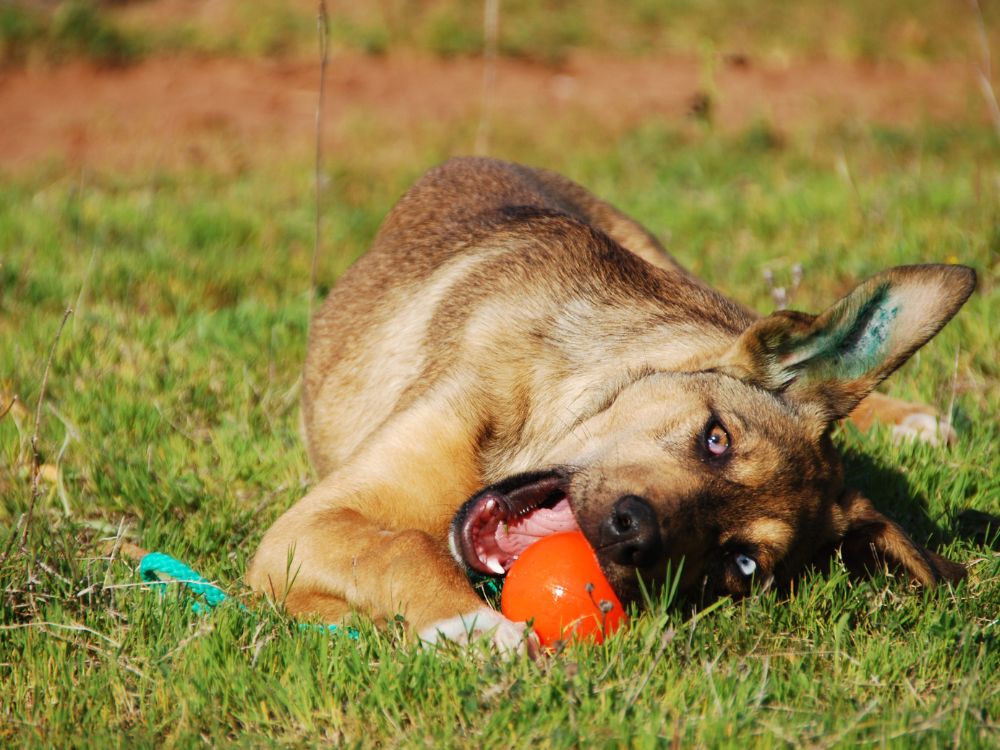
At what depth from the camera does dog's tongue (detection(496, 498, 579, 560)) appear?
141 inches

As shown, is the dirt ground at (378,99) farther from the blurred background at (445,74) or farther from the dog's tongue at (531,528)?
the dog's tongue at (531,528)

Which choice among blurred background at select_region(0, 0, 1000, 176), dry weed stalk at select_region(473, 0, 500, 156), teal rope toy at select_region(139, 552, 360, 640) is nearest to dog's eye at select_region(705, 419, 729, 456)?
teal rope toy at select_region(139, 552, 360, 640)

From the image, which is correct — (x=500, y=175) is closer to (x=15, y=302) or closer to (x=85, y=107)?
(x=15, y=302)

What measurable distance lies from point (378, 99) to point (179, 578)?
683 cm

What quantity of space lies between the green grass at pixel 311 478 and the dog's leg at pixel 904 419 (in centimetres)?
11

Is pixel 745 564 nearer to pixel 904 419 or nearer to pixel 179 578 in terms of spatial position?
pixel 179 578

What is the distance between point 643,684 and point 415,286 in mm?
2340

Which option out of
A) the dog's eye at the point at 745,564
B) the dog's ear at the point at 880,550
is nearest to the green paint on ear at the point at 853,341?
the dog's ear at the point at 880,550

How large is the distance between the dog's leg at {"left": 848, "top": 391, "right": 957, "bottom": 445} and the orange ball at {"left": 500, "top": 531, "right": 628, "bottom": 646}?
2.01 metres

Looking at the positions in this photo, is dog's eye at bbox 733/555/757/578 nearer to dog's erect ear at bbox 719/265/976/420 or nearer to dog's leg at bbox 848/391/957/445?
dog's erect ear at bbox 719/265/976/420

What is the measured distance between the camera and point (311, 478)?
4609mm

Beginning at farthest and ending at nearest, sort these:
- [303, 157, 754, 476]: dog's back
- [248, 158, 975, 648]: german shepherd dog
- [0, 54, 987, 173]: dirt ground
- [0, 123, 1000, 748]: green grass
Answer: [0, 54, 987, 173]: dirt ground < [303, 157, 754, 476]: dog's back < [248, 158, 975, 648]: german shepherd dog < [0, 123, 1000, 748]: green grass

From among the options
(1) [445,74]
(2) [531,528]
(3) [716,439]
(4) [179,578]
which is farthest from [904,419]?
(1) [445,74]

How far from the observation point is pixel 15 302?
583 centimetres
